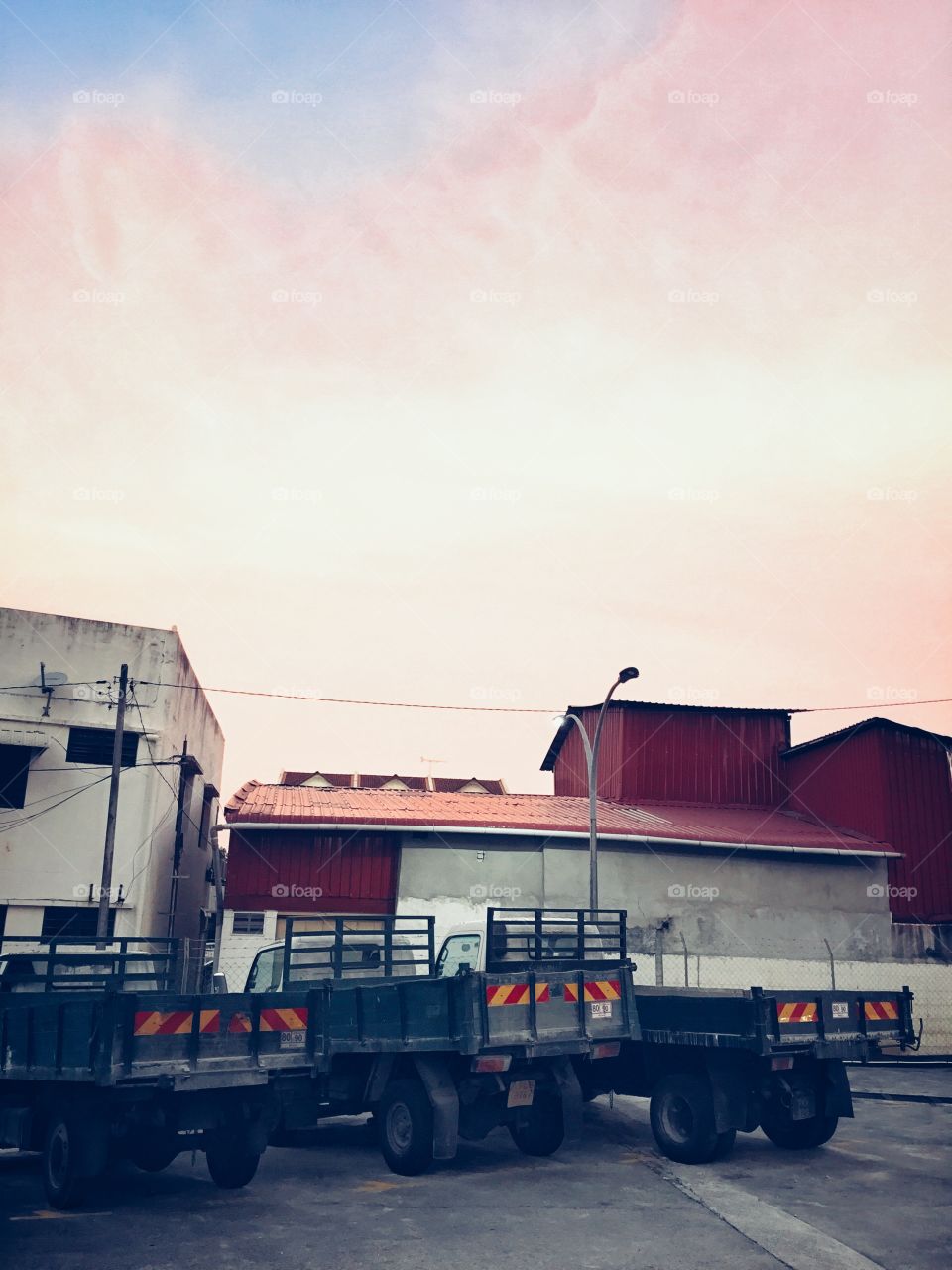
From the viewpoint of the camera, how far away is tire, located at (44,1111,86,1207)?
943 cm

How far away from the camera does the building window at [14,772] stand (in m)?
26.2

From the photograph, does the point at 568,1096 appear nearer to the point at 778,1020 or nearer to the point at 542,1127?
the point at 542,1127

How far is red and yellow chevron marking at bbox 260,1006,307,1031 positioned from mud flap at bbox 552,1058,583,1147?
2.91m

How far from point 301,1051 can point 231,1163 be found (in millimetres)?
1209

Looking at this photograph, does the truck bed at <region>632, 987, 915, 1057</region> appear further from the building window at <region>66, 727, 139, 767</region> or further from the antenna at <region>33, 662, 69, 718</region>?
the antenna at <region>33, 662, 69, 718</region>

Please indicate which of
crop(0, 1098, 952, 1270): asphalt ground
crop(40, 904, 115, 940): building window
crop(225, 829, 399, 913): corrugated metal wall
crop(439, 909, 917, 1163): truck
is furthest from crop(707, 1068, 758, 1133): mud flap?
crop(40, 904, 115, 940): building window

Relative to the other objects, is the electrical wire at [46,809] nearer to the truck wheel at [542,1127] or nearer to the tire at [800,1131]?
the truck wheel at [542,1127]

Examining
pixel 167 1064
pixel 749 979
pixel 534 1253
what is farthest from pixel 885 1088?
pixel 167 1064

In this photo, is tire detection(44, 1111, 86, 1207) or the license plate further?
the license plate

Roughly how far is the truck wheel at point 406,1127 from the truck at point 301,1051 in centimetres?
2

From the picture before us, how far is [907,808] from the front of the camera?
101 ft

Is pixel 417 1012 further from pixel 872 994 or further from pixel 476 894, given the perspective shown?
pixel 476 894

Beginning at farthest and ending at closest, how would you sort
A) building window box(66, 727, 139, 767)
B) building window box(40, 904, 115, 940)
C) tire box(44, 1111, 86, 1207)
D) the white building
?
building window box(66, 727, 139, 767) < the white building < building window box(40, 904, 115, 940) < tire box(44, 1111, 86, 1207)

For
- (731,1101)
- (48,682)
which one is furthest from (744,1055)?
(48,682)
